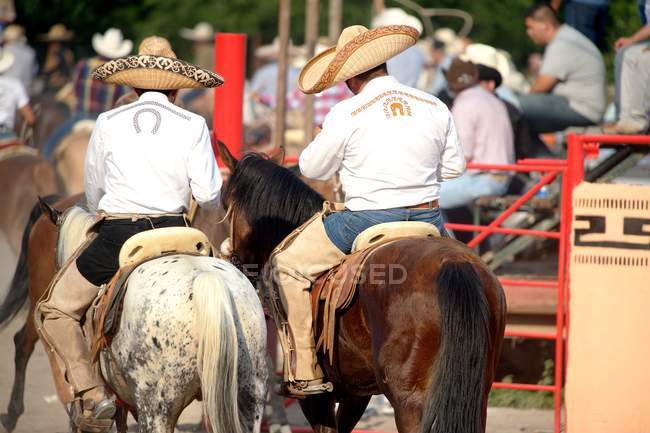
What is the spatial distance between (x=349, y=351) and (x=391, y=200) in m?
0.80

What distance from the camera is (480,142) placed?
413 inches

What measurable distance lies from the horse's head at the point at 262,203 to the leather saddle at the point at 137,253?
0.94 metres

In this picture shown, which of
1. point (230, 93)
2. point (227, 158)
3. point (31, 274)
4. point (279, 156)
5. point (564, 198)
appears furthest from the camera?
point (230, 93)

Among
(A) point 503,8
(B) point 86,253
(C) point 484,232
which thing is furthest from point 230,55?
(A) point 503,8

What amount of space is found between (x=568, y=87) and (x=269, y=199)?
5.09m

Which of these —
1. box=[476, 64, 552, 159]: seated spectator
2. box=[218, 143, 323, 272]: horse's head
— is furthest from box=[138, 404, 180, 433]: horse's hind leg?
box=[476, 64, 552, 159]: seated spectator

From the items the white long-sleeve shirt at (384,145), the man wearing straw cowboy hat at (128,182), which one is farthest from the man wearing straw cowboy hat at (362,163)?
the man wearing straw cowboy hat at (128,182)

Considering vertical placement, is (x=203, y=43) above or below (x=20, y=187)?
above

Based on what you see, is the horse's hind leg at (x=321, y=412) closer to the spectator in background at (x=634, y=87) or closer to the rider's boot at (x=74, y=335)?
the rider's boot at (x=74, y=335)

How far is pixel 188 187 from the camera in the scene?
20.1 feet

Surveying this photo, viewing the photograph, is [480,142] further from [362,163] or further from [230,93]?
[362,163]

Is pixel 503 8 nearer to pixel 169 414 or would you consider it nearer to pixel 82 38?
pixel 82 38

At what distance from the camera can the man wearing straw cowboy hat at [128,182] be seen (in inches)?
236

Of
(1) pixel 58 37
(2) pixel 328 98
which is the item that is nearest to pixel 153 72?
(2) pixel 328 98
